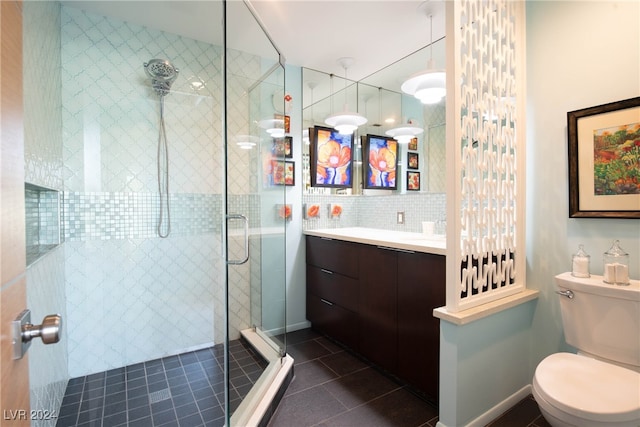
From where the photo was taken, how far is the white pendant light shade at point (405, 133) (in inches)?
99.7

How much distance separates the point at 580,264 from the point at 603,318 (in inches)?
10.2

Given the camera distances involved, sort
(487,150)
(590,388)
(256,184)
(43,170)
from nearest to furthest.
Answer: (590,388), (43,170), (487,150), (256,184)

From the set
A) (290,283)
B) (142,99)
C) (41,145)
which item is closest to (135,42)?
(142,99)

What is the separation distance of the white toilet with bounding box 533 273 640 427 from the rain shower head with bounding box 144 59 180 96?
2784mm

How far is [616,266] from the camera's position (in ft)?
4.64

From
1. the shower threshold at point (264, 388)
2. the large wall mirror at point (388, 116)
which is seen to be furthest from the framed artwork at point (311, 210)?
the shower threshold at point (264, 388)

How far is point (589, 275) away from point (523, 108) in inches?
→ 38.9

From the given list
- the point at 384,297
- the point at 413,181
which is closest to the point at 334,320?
the point at 384,297

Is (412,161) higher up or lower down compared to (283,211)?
higher up

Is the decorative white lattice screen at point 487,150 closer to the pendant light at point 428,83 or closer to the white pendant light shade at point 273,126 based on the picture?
the pendant light at point 428,83

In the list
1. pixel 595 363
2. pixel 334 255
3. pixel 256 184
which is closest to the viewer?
pixel 595 363

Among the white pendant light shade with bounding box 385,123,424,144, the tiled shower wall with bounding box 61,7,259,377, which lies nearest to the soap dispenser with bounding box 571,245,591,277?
the white pendant light shade with bounding box 385,123,424,144

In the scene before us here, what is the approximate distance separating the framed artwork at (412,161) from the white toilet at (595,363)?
1.32 meters

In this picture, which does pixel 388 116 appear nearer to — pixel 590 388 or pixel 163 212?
pixel 163 212
